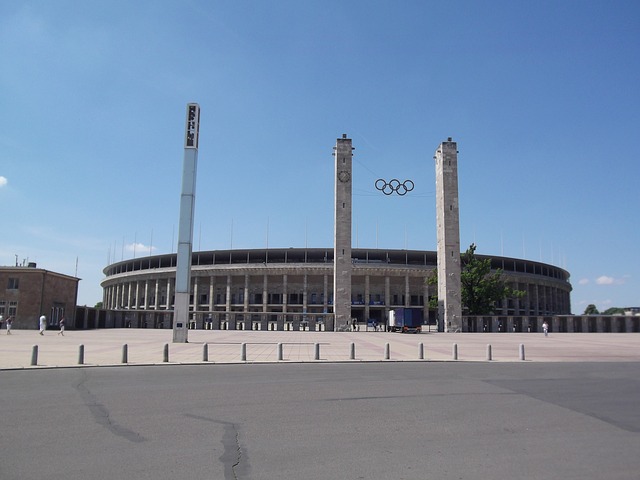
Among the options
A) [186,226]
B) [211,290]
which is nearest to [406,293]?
[211,290]

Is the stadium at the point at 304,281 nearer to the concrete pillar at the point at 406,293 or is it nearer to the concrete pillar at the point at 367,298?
the concrete pillar at the point at 367,298

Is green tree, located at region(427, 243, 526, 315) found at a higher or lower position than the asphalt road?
higher

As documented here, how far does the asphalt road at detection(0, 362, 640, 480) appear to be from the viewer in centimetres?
629

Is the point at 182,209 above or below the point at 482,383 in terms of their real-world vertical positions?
above

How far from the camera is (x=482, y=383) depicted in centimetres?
1413

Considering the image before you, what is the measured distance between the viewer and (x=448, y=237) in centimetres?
6369

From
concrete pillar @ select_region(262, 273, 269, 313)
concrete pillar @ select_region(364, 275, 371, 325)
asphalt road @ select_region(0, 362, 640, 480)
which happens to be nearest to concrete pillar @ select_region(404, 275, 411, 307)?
concrete pillar @ select_region(364, 275, 371, 325)

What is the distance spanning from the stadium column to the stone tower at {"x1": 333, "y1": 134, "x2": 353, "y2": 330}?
1185 inches

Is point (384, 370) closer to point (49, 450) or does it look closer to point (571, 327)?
point (49, 450)

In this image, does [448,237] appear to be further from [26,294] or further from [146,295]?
[146,295]

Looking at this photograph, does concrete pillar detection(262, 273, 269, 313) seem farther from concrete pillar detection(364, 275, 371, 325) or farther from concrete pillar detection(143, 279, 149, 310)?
concrete pillar detection(143, 279, 149, 310)

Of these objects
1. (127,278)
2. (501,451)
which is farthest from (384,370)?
(127,278)

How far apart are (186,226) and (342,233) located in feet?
103

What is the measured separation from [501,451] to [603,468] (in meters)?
1.27
